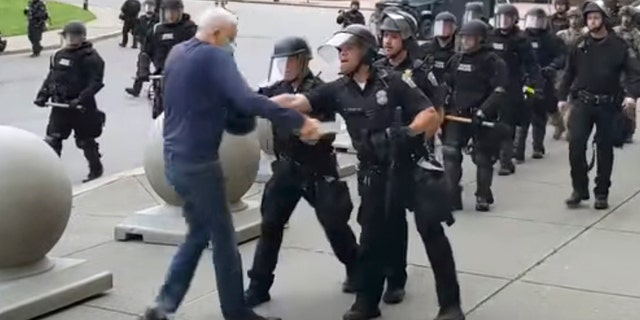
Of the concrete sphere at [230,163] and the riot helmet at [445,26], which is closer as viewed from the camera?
the concrete sphere at [230,163]

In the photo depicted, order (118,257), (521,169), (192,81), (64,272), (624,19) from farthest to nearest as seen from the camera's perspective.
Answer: (624,19) → (521,169) → (118,257) → (64,272) → (192,81)

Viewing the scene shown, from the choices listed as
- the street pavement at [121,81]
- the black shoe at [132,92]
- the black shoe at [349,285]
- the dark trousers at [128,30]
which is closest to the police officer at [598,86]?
the black shoe at [349,285]

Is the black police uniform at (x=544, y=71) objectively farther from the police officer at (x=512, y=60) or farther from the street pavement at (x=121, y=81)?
the street pavement at (x=121, y=81)

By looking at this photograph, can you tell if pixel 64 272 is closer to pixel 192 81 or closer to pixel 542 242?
pixel 192 81

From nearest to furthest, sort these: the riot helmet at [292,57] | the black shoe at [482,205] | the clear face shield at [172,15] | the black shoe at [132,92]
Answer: the riot helmet at [292,57] < the black shoe at [482,205] < the clear face shield at [172,15] < the black shoe at [132,92]

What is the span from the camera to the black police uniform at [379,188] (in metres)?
6.78

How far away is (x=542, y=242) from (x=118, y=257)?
3.31 meters

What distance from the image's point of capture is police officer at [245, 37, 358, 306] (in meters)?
7.28

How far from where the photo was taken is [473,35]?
1049cm

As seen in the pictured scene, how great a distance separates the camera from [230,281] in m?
6.66

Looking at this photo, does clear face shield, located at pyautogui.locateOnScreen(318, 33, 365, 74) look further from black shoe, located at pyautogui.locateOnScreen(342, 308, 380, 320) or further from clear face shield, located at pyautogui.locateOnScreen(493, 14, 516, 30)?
clear face shield, located at pyautogui.locateOnScreen(493, 14, 516, 30)

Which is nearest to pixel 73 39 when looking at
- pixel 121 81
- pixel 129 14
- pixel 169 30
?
pixel 169 30

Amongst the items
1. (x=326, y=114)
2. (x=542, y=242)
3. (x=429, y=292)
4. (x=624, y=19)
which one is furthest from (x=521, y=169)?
(x=326, y=114)

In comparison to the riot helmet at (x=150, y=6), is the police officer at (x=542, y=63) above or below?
above
